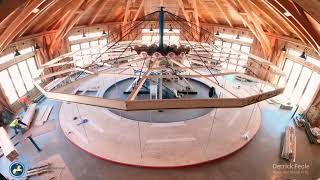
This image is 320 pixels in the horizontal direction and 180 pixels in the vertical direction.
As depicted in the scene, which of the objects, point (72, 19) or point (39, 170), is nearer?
point (39, 170)

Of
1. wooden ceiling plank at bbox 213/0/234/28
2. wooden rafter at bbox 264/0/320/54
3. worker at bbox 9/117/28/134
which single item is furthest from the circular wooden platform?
wooden ceiling plank at bbox 213/0/234/28

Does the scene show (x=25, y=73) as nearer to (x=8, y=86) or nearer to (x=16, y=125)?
(x=8, y=86)

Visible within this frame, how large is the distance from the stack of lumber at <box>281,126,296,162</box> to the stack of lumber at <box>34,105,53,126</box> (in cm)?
1403

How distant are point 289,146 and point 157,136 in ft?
22.9

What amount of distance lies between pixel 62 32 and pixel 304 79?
19650 mm

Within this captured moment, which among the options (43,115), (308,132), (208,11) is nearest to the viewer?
(308,132)

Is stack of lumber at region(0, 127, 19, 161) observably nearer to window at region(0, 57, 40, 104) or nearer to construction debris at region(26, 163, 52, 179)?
construction debris at region(26, 163, 52, 179)

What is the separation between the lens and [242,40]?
20094mm

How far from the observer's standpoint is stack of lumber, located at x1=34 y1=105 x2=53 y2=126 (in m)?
12.6

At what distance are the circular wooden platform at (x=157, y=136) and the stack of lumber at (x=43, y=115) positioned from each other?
40.9 inches

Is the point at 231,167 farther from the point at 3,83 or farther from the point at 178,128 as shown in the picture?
the point at 3,83

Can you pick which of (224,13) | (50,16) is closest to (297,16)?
(224,13)

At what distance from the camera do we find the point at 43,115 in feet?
43.5

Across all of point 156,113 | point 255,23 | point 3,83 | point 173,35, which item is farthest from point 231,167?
point 173,35
